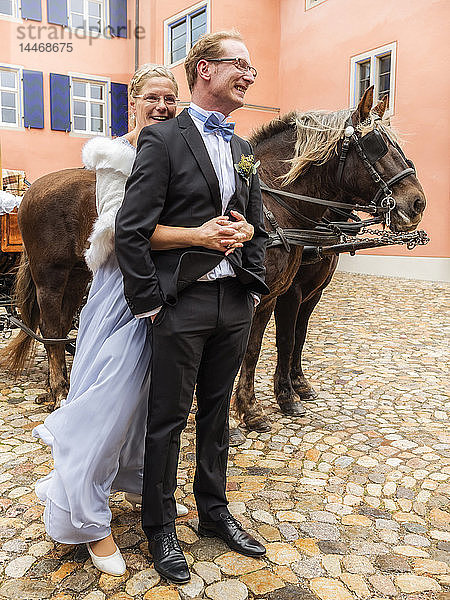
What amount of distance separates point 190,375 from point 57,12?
1629 cm

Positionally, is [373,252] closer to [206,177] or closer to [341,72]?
[341,72]

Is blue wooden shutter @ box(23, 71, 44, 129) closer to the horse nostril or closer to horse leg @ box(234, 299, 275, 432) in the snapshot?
horse leg @ box(234, 299, 275, 432)

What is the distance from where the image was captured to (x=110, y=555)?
2.43 m

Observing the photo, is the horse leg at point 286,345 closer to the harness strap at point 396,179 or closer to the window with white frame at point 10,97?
the harness strap at point 396,179

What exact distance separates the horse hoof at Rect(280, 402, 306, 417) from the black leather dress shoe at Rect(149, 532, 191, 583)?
2112mm

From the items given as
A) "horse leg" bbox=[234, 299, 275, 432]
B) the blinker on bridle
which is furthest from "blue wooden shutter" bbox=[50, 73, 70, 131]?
the blinker on bridle

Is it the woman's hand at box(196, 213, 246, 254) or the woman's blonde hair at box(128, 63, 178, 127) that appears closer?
the woman's hand at box(196, 213, 246, 254)

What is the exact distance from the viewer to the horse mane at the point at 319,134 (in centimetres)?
366

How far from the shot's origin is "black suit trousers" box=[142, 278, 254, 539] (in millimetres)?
2244

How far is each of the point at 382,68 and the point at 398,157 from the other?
1137cm

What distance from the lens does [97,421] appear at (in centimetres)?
235

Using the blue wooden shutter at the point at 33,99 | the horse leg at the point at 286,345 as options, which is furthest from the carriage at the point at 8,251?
the blue wooden shutter at the point at 33,99

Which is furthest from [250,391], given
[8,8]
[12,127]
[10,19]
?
[8,8]

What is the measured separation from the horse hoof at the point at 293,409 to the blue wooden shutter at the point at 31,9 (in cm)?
1497
